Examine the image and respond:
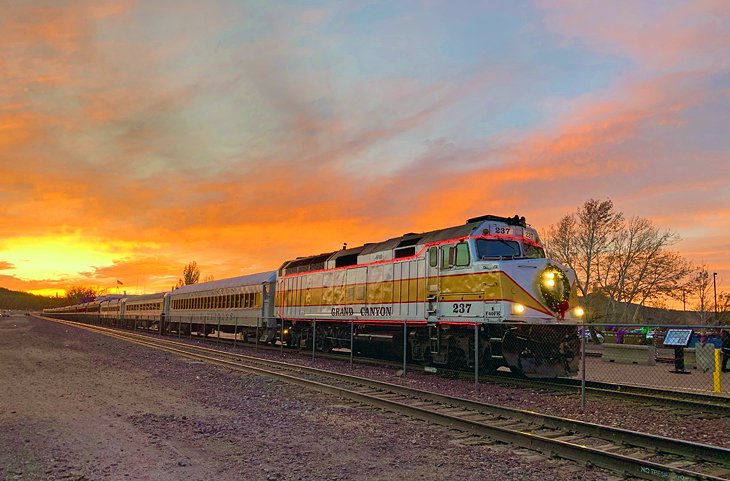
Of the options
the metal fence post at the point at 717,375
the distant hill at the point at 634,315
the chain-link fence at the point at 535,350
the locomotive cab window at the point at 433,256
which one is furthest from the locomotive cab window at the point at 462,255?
the distant hill at the point at 634,315

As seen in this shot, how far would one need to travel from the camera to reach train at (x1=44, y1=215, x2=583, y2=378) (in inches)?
551

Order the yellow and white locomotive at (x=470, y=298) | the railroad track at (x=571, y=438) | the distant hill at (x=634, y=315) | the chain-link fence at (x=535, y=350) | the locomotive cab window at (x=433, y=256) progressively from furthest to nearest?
the distant hill at (x=634, y=315)
the locomotive cab window at (x=433, y=256)
the yellow and white locomotive at (x=470, y=298)
the chain-link fence at (x=535, y=350)
the railroad track at (x=571, y=438)

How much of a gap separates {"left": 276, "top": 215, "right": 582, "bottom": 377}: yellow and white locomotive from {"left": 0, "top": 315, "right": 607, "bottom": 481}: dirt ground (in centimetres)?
441

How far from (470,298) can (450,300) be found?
0.89m

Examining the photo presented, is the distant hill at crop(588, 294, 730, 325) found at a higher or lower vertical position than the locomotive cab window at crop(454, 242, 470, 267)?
lower

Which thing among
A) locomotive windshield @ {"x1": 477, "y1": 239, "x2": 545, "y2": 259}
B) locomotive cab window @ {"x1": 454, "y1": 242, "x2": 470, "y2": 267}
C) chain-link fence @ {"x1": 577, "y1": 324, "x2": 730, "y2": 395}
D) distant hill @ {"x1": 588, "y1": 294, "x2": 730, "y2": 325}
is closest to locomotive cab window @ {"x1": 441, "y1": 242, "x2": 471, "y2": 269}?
locomotive cab window @ {"x1": 454, "y1": 242, "x2": 470, "y2": 267}

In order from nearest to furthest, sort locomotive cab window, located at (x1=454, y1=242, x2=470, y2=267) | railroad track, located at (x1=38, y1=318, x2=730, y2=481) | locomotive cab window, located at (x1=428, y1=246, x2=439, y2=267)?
railroad track, located at (x1=38, y1=318, x2=730, y2=481) → locomotive cab window, located at (x1=454, y1=242, x2=470, y2=267) → locomotive cab window, located at (x1=428, y1=246, x2=439, y2=267)

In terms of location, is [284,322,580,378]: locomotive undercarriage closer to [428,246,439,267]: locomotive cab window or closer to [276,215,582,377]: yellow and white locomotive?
[276,215,582,377]: yellow and white locomotive

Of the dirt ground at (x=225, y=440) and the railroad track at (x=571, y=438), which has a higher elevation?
the railroad track at (x=571, y=438)

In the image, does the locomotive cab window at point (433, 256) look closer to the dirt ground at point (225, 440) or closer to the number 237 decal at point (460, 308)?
the number 237 decal at point (460, 308)

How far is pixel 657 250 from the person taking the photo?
54719 millimetres

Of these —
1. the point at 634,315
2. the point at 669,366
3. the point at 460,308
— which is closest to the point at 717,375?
the point at 460,308

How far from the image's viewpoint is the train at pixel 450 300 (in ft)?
45.9

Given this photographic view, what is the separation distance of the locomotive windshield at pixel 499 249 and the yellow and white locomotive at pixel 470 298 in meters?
0.03
